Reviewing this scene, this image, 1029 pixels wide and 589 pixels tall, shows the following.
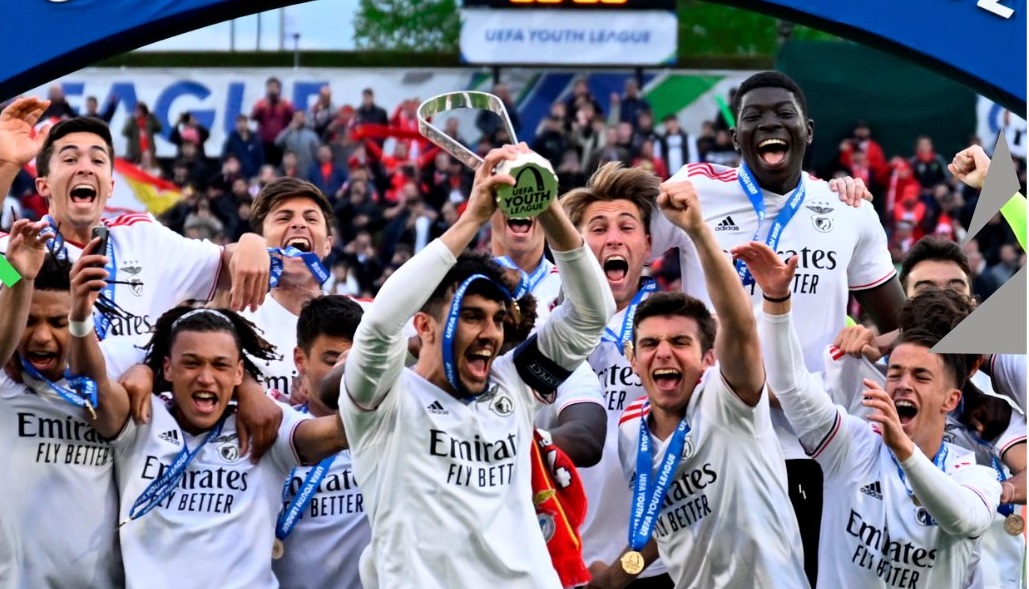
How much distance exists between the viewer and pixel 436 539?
19.0 ft

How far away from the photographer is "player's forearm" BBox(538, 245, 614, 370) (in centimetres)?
596

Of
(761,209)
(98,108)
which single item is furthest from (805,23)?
(98,108)

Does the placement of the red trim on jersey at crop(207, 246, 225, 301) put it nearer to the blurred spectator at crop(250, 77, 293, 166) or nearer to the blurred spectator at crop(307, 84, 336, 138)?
the blurred spectator at crop(250, 77, 293, 166)

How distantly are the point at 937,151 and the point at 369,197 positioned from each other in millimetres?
7893

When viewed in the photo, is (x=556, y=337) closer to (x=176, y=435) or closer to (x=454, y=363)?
(x=454, y=363)

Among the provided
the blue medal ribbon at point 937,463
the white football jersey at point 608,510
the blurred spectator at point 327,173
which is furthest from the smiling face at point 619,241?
the blurred spectator at point 327,173

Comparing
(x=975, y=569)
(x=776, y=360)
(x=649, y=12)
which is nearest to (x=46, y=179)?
(x=776, y=360)

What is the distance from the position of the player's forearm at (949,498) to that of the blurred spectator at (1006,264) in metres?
13.6

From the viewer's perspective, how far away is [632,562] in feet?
22.2

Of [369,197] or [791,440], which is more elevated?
[369,197]

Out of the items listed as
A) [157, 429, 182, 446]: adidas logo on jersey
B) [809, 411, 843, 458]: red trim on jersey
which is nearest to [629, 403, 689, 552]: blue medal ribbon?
[809, 411, 843, 458]: red trim on jersey

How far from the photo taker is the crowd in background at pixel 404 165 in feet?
66.2

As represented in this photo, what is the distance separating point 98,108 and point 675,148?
7.29 meters

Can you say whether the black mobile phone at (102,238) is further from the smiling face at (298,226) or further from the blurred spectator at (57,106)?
the blurred spectator at (57,106)
